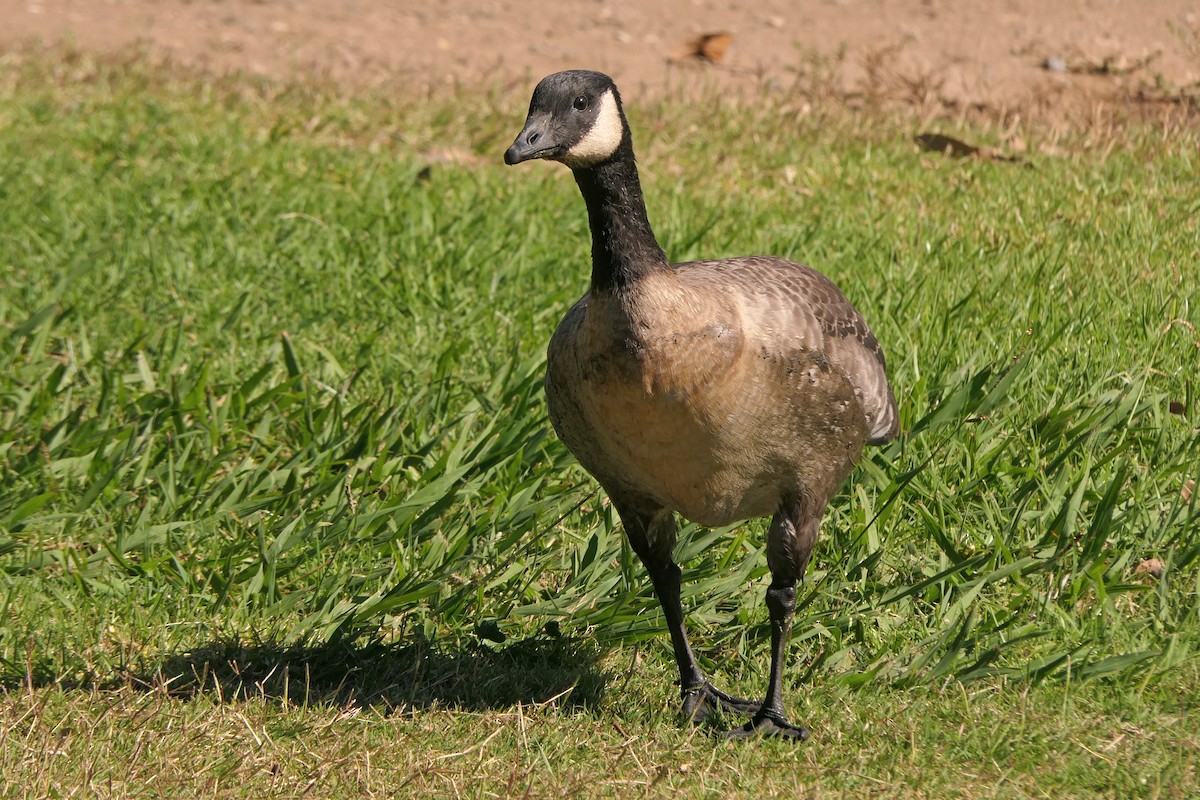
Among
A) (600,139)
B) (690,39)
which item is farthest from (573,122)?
(690,39)

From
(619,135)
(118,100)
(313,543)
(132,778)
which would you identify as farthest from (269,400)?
(118,100)

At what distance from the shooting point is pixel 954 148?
7.35 m

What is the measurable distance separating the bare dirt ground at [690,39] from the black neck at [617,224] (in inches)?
205

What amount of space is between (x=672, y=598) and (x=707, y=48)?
606cm

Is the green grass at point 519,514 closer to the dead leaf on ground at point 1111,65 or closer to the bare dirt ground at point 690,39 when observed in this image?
the dead leaf on ground at point 1111,65

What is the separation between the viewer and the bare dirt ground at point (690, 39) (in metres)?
8.20

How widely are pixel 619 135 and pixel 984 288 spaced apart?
2752 millimetres

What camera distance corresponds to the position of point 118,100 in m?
8.38

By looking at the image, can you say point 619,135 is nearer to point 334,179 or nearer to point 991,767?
point 991,767

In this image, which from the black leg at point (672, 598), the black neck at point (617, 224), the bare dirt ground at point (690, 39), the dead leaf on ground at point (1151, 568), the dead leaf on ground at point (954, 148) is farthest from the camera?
the bare dirt ground at point (690, 39)

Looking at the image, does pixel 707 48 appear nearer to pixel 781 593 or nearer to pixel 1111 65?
pixel 1111 65

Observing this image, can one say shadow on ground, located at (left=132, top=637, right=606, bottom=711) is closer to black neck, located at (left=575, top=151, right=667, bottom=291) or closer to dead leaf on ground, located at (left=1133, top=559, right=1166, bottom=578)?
black neck, located at (left=575, top=151, right=667, bottom=291)

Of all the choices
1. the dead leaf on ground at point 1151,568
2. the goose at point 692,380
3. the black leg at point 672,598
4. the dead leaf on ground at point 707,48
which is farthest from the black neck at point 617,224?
the dead leaf on ground at point 707,48

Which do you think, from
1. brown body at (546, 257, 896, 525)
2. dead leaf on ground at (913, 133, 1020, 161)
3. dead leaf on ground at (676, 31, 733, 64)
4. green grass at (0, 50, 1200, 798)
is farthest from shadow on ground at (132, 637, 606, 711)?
dead leaf on ground at (676, 31, 733, 64)
